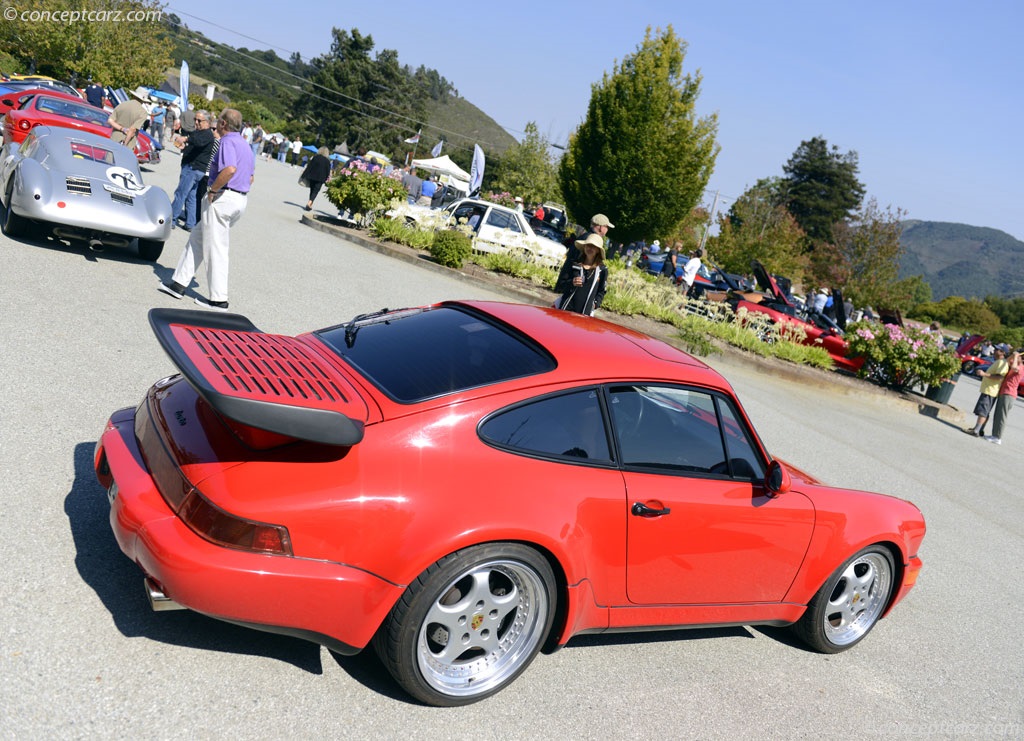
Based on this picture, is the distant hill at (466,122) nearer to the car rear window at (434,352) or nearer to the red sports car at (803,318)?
the red sports car at (803,318)

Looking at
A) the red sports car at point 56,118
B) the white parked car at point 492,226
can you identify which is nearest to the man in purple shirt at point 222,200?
the red sports car at point 56,118

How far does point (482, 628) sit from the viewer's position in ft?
10.6

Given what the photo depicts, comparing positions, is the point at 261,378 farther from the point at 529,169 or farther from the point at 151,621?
the point at 529,169

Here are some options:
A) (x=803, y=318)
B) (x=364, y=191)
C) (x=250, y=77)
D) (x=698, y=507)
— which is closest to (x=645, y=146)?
(x=803, y=318)

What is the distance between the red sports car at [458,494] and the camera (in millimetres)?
2812

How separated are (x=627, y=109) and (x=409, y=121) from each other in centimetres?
7315

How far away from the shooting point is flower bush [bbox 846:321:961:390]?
17172 millimetres

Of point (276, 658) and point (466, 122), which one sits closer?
point (276, 658)

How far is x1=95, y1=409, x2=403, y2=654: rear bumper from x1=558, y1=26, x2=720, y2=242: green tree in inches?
957

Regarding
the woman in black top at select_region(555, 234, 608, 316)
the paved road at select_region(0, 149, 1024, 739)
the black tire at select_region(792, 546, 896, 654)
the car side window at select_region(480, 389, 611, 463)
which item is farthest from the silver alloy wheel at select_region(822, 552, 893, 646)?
the woman in black top at select_region(555, 234, 608, 316)

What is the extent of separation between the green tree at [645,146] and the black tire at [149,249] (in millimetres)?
18399

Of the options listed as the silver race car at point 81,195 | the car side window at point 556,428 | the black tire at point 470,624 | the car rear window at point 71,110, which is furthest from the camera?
the car rear window at point 71,110

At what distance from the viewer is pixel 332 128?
89.9 meters

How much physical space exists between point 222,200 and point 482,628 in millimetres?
6196
